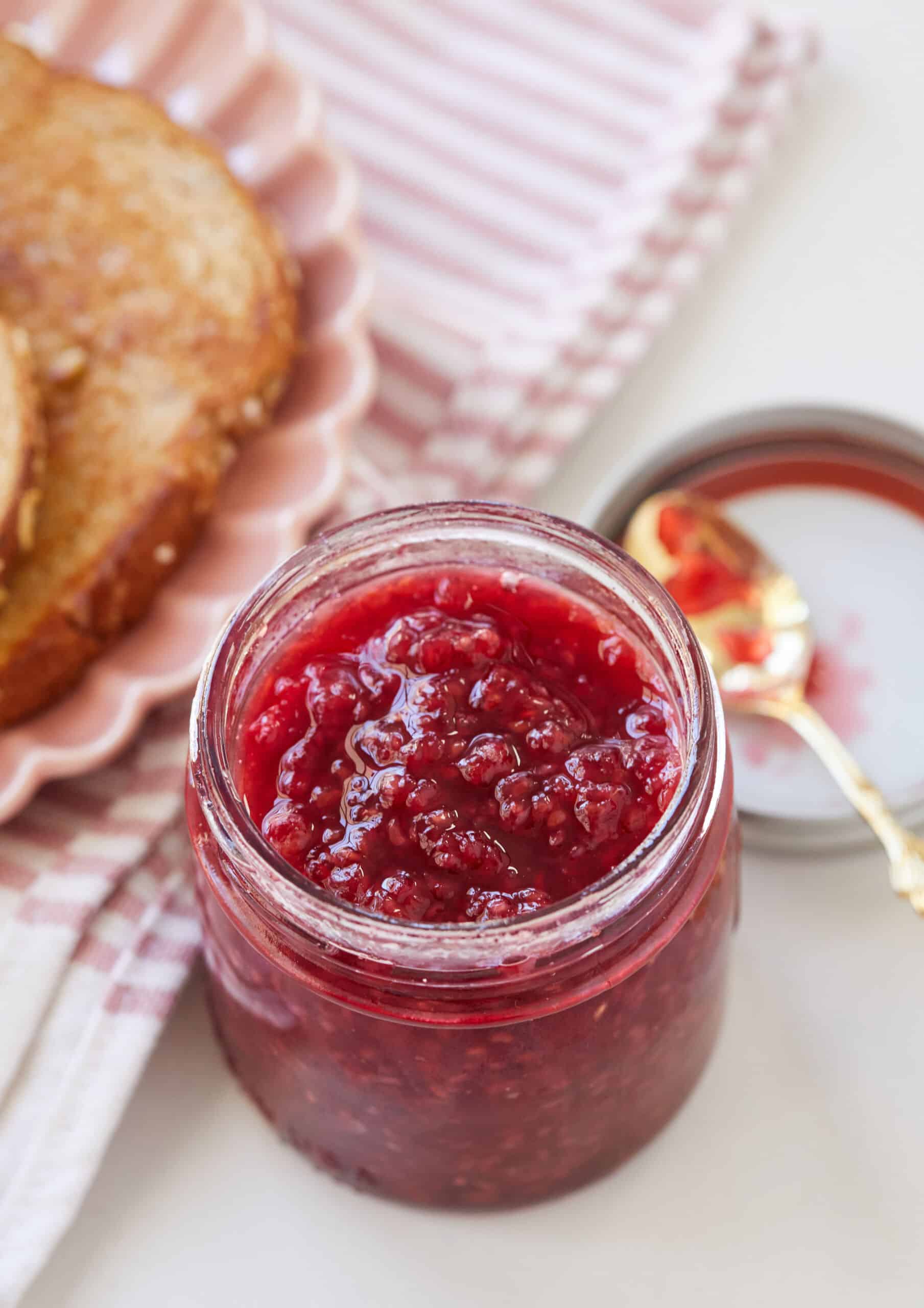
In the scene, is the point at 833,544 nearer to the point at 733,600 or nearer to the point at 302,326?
the point at 733,600

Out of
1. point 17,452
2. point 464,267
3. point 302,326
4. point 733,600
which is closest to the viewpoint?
point 17,452

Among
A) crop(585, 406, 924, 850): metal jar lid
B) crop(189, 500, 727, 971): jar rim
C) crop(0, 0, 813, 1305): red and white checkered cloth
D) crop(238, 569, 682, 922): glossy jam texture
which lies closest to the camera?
crop(189, 500, 727, 971): jar rim

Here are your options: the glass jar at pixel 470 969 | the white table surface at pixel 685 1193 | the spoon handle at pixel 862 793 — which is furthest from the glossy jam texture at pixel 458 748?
the white table surface at pixel 685 1193

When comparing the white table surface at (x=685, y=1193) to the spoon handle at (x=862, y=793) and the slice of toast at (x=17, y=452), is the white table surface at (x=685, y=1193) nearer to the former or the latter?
the spoon handle at (x=862, y=793)

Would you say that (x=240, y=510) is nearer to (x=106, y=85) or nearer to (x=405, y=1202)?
(x=106, y=85)

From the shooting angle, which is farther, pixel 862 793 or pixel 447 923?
pixel 862 793

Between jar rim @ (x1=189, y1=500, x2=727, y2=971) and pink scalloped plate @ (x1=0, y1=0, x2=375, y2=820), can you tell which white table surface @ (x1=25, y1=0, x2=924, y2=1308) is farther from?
jar rim @ (x1=189, y1=500, x2=727, y2=971)

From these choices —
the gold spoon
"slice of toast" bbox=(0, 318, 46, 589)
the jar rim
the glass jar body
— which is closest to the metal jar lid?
the gold spoon

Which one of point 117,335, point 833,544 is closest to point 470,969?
point 833,544
